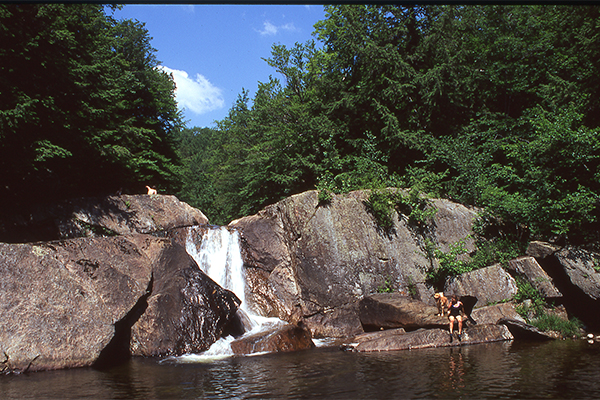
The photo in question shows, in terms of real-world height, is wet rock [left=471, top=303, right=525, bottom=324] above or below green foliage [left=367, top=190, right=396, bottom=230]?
below

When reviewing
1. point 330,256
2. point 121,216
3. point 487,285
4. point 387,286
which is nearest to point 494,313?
point 487,285

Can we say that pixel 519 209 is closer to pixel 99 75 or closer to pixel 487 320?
pixel 487 320

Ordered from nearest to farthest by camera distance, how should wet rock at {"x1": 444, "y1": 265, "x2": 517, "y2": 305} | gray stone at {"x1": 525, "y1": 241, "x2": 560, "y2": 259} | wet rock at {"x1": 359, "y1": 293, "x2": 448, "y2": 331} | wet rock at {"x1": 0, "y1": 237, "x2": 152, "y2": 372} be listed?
wet rock at {"x1": 0, "y1": 237, "x2": 152, "y2": 372} < wet rock at {"x1": 359, "y1": 293, "x2": 448, "y2": 331} < wet rock at {"x1": 444, "y1": 265, "x2": 517, "y2": 305} < gray stone at {"x1": 525, "y1": 241, "x2": 560, "y2": 259}

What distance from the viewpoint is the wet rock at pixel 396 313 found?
13.3 m

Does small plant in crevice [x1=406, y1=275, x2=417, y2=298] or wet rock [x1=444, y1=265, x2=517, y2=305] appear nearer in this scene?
wet rock [x1=444, y1=265, x2=517, y2=305]

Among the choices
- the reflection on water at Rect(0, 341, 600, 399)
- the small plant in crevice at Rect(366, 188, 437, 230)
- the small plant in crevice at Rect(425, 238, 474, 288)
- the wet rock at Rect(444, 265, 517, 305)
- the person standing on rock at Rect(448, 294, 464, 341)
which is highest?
the small plant in crevice at Rect(366, 188, 437, 230)

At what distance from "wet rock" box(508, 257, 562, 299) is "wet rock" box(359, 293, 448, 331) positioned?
382 centimetres

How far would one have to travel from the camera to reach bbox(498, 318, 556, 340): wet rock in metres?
12.8

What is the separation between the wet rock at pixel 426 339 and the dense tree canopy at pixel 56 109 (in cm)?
1212

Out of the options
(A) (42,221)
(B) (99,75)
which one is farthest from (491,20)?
(A) (42,221)

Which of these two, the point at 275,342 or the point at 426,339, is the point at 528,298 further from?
the point at 275,342

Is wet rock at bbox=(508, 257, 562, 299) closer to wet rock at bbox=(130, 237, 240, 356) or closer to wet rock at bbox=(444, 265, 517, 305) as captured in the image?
wet rock at bbox=(444, 265, 517, 305)

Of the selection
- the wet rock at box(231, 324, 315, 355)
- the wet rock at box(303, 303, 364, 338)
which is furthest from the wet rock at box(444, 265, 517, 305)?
the wet rock at box(231, 324, 315, 355)

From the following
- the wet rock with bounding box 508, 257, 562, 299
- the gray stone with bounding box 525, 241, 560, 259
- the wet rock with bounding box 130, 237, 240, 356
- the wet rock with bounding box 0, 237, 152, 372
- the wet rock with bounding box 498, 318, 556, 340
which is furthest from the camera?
the gray stone with bounding box 525, 241, 560, 259
